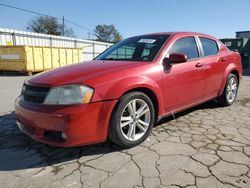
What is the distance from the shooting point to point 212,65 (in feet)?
15.2

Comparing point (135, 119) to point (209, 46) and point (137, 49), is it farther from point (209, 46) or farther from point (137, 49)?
point (209, 46)

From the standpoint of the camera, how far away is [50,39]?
22703 millimetres

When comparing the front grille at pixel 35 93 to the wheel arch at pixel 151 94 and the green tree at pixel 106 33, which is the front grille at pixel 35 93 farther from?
the green tree at pixel 106 33

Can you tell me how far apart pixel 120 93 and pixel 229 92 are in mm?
3311

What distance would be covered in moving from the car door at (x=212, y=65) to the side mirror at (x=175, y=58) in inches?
39.8

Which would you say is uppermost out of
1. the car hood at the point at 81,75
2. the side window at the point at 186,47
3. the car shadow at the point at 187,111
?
the side window at the point at 186,47

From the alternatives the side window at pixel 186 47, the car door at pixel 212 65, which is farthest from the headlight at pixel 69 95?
the car door at pixel 212 65

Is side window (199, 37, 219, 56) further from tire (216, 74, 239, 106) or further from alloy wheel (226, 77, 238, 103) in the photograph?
alloy wheel (226, 77, 238, 103)

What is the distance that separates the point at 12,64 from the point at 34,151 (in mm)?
13101

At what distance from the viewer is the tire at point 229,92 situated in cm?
525

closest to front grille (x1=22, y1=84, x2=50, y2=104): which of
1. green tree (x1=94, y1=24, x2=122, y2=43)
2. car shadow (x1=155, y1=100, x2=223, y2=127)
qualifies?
car shadow (x1=155, y1=100, x2=223, y2=127)

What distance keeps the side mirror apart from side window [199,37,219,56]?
1.19 m

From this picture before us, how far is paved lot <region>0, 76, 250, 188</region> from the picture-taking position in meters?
2.52

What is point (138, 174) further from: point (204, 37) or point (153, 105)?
point (204, 37)
